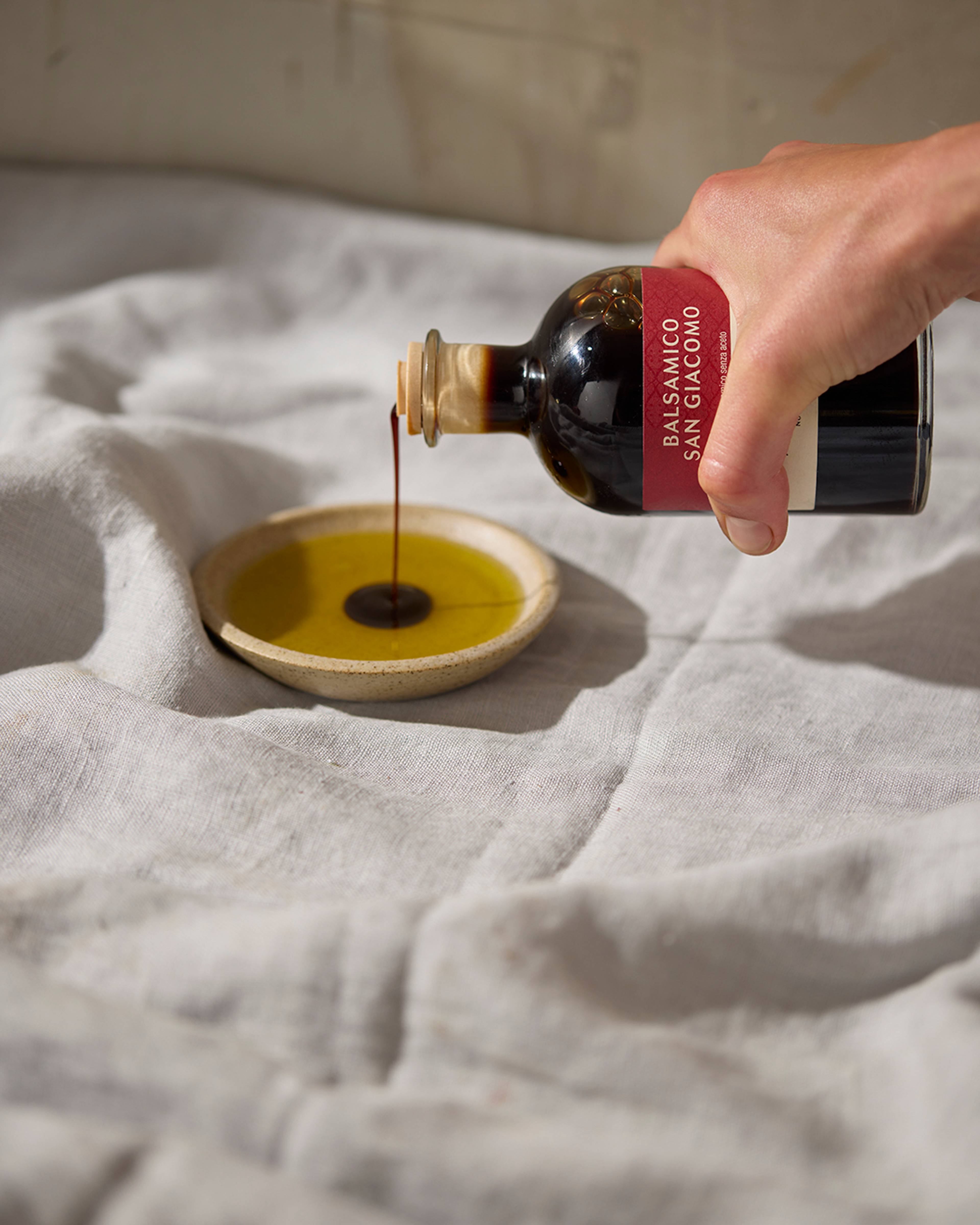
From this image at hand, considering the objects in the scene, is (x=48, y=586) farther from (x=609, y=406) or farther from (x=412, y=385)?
(x=609, y=406)

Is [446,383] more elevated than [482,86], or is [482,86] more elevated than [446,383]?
[482,86]

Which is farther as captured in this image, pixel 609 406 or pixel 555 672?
pixel 555 672

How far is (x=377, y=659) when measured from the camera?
0.81 meters

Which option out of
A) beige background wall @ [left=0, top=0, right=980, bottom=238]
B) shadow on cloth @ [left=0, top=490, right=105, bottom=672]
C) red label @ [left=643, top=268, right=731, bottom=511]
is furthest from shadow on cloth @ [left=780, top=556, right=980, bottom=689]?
beige background wall @ [left=0, top=0, right=980, bottom=238]

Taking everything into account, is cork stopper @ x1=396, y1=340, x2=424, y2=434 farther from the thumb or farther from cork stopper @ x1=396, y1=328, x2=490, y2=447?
the thumb

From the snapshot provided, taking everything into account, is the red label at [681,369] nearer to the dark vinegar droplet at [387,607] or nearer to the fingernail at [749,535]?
the fingernail at [749,535]

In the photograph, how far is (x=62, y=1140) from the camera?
1.40 feet

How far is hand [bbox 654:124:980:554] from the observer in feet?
2.05

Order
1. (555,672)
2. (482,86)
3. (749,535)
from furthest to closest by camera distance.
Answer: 1. (482,86)
2. (555,672)
3. (749,535)

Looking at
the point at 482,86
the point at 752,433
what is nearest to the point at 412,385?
the point at 752,433

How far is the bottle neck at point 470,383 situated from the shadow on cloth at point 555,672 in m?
0.19

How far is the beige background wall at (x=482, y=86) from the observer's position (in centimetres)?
126

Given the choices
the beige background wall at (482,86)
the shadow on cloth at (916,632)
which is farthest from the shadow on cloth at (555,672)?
the beige background wall at (482,86)

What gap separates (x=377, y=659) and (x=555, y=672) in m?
0.14
